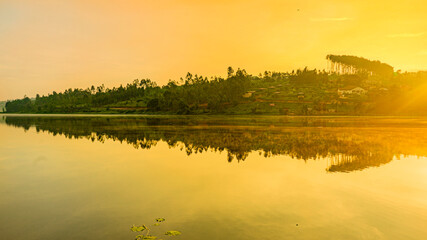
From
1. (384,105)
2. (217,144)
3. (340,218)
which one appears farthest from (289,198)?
(384,105)

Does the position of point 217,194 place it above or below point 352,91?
below

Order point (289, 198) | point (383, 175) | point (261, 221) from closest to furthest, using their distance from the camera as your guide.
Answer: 1. point (261, 221)
2. point (289, 198)
3. point (383, 175)

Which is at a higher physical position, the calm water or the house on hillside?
the house on hillside

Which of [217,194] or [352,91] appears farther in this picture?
[352,91]

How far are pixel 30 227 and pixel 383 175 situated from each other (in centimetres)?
2045

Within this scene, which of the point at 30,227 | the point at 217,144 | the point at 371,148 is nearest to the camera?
the point at 30,227

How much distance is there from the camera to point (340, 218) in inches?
477

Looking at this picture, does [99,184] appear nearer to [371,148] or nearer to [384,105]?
[371,148]

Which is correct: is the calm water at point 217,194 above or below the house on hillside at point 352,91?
below

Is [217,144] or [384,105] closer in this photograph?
[217,144]

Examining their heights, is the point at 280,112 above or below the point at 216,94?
below

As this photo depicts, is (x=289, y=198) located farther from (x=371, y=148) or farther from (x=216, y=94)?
(x=216, y=94)

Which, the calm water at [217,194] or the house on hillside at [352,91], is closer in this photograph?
the calm water at [217,194]

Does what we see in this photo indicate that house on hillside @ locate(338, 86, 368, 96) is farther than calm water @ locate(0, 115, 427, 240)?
Yes
